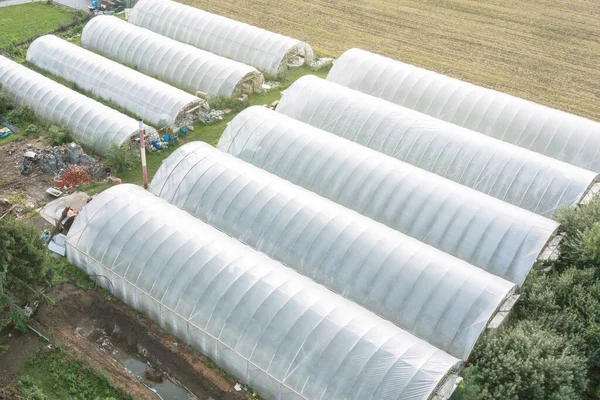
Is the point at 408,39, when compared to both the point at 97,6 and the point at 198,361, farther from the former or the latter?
the point at 198,361

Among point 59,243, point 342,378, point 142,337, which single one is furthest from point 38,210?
point 342,378

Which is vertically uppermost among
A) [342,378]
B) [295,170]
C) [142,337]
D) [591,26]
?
[591,26]

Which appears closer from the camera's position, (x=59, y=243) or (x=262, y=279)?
(x=262, y=279)

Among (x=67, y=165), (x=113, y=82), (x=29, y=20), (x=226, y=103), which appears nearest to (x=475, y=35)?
(x=226, y=103)

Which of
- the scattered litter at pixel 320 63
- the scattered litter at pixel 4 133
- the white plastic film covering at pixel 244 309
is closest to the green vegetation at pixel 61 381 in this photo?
the white plastic film covering at pixel 244 309

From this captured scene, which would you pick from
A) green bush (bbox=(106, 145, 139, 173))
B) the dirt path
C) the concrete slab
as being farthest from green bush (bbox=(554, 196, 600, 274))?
the concrete slab
